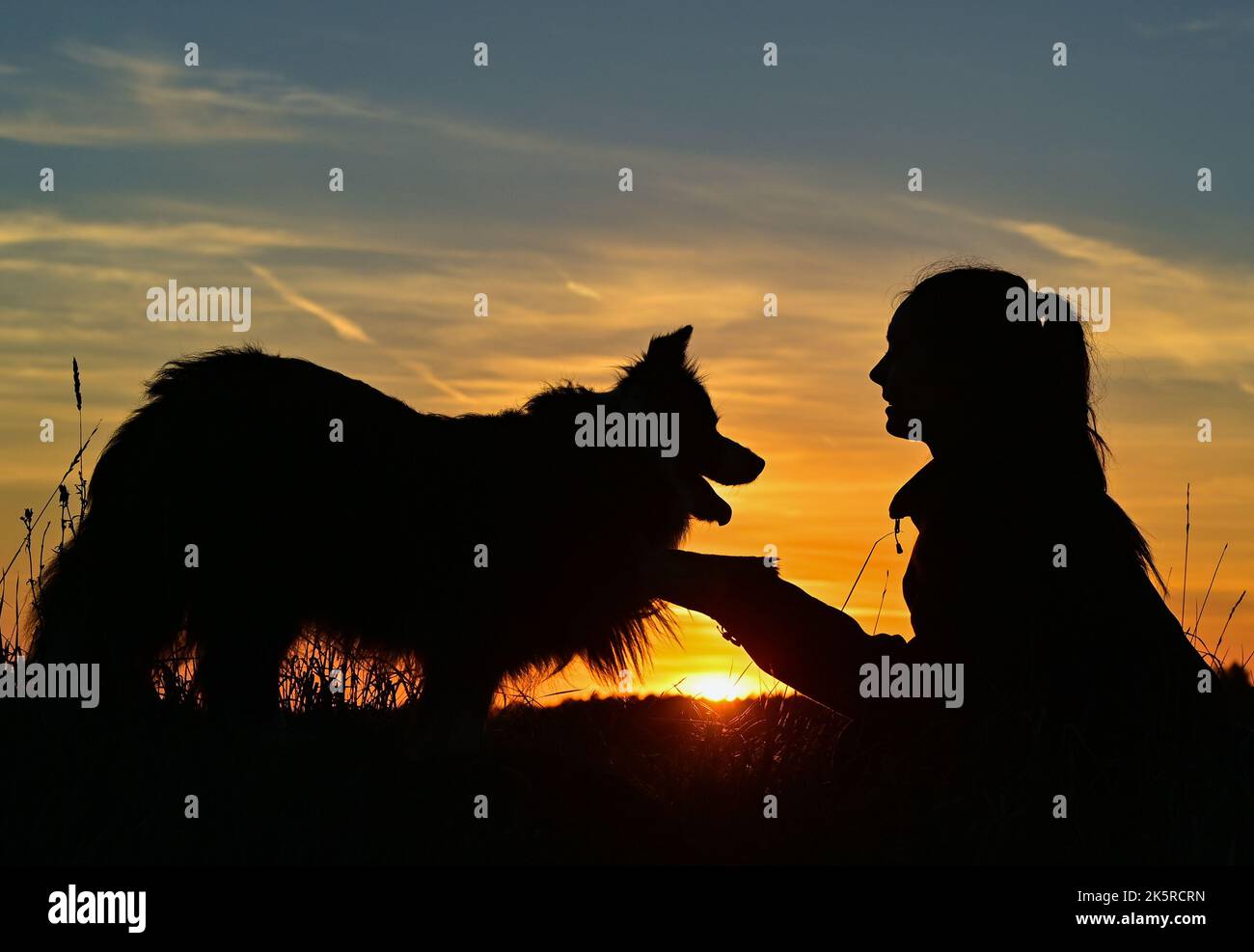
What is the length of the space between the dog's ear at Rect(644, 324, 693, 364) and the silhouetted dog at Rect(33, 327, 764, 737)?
12.4 inches

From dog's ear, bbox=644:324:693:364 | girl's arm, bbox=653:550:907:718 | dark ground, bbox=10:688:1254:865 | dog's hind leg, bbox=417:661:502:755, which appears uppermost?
dog's ear, bbox=644:324:693:364

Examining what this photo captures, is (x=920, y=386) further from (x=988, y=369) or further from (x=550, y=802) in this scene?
(x=550, y=802)

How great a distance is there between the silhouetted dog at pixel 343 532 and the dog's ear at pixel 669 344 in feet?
1.04

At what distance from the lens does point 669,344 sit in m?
6.36

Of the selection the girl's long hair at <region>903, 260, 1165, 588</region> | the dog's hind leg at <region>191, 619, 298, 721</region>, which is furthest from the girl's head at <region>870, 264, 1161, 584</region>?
the dog's hind leg at <region>191, 619, 298, 721</region>

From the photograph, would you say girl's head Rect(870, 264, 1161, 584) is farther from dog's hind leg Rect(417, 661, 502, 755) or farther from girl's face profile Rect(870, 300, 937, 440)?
dog's hind leg Rect(417, 661, 502, 755)

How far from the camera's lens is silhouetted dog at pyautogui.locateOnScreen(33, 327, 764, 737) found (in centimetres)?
535

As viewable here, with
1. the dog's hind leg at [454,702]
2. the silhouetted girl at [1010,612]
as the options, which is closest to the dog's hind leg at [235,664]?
the dog's hind leg at [454,702]

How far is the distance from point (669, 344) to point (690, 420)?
1.48 ft

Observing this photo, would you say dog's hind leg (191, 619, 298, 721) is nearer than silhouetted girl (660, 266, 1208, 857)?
No

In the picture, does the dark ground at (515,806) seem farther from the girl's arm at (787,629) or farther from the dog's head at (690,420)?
the dog's head at (690,420)

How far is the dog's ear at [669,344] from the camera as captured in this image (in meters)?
6.35

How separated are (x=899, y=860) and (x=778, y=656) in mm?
1034
